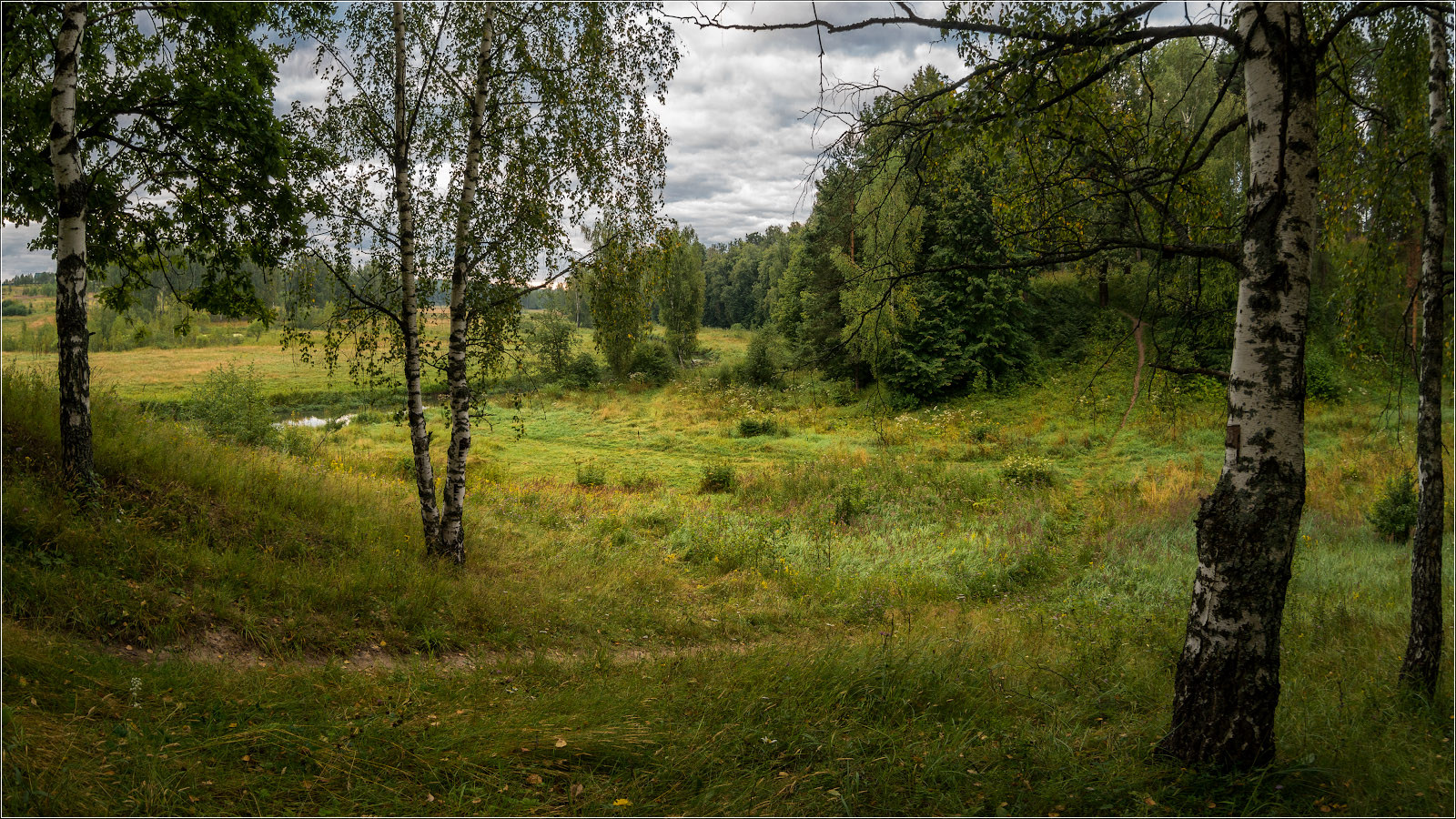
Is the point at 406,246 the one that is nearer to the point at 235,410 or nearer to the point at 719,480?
the point at 235,410

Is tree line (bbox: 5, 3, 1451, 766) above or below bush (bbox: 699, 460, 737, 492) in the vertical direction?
above

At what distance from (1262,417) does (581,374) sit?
42.2 m

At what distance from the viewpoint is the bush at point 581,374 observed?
43156mm

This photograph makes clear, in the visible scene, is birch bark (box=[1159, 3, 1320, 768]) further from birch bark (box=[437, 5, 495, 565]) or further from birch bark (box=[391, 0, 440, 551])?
birch bark (box=[391, 0, 440, 551])

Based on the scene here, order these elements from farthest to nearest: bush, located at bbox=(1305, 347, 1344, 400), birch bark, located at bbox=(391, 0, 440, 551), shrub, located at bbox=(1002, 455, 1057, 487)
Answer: bush, located at bbox=(1305, 347, 1344, 400), shrub, located at bbox=(1002, 455, 1057, 487), birch bark, located at bbox=(391, 0, 440, 551)

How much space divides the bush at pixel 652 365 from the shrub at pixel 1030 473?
1149 inches

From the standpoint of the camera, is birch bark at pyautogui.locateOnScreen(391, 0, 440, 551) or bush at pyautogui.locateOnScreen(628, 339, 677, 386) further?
bush at pyautogui.locateOnScreen(628, 339, 677, 386)

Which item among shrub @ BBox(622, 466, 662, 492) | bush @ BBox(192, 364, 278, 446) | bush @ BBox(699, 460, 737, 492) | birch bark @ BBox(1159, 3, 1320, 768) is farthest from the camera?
shrub @ BBox(622, 466, 662, 492)

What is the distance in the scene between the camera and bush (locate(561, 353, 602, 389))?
43156 millimetres

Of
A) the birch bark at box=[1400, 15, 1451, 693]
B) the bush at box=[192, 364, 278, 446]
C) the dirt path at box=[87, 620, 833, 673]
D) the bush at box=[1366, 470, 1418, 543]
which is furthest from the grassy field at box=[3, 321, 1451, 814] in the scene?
the bush at box=[192, 364, 278, 446]

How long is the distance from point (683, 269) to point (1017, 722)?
153 feet

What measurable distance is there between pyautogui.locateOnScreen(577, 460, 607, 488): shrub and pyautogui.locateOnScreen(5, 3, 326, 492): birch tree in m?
11.4

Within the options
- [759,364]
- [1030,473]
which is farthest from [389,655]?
[759,364]

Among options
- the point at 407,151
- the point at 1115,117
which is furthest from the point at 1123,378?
the point at 407,151
